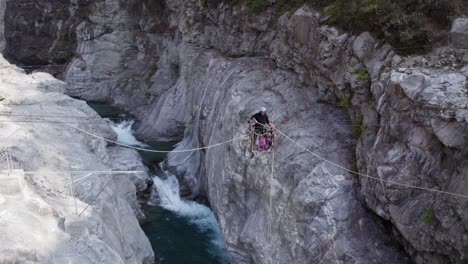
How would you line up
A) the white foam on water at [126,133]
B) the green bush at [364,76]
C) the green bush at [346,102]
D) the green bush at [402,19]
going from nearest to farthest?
the green bush at [402,19] → the green bush at [364,76] → the green bush at [346,102] → the white foam on water at [126,133]

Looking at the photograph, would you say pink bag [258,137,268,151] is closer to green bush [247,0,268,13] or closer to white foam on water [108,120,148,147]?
green bush [247,0,268,13]

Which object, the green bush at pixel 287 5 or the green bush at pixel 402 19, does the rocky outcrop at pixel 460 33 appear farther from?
the green bush at pixel 287 5

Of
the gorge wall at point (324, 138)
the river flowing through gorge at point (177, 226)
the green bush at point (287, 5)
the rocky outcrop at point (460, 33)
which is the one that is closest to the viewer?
the gorge wall at point (324, 138)

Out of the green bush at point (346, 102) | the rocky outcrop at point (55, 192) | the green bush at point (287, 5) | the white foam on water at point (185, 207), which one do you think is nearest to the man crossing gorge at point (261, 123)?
the green bush at point (346, 102)

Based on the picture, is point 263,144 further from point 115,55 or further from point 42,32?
point 42,32

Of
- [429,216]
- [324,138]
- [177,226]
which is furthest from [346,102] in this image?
[177,226]

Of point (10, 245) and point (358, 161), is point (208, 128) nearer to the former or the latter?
point (358, 161)

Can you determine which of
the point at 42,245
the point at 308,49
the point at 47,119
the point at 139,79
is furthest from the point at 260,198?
the point at 139,79
